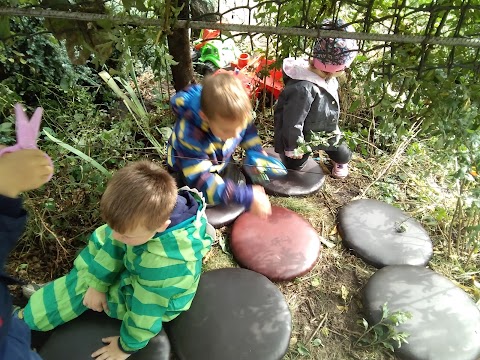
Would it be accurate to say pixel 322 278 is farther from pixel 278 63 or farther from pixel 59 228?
pixel 59 228

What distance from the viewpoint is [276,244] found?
83.7 inches

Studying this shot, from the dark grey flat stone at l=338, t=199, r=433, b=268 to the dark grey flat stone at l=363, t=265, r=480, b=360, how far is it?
9 cm

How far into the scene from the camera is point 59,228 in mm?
2064

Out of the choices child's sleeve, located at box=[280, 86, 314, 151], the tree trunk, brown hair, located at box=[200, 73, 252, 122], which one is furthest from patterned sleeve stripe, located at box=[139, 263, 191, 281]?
the tree trunk

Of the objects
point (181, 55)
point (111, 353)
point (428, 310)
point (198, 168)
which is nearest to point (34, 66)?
point (181, 55)

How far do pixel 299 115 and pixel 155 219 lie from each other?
109 cm

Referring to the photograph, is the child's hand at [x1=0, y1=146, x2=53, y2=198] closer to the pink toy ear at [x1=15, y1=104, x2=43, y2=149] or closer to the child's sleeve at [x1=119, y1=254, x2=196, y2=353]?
the pink toy ear at [x1=15, y1=104, x2=43, y2=149]

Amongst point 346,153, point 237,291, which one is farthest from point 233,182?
point 346,153

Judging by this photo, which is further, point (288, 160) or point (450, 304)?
point (288, 160)

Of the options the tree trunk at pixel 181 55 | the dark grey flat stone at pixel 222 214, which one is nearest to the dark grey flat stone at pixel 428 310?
the dark grey flat stone at pixel 222 214

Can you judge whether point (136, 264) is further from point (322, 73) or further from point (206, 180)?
point (322, 73)

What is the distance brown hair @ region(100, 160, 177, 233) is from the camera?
4.31 ft

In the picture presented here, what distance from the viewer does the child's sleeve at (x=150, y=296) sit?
1467mm

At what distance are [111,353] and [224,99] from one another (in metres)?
1.03
